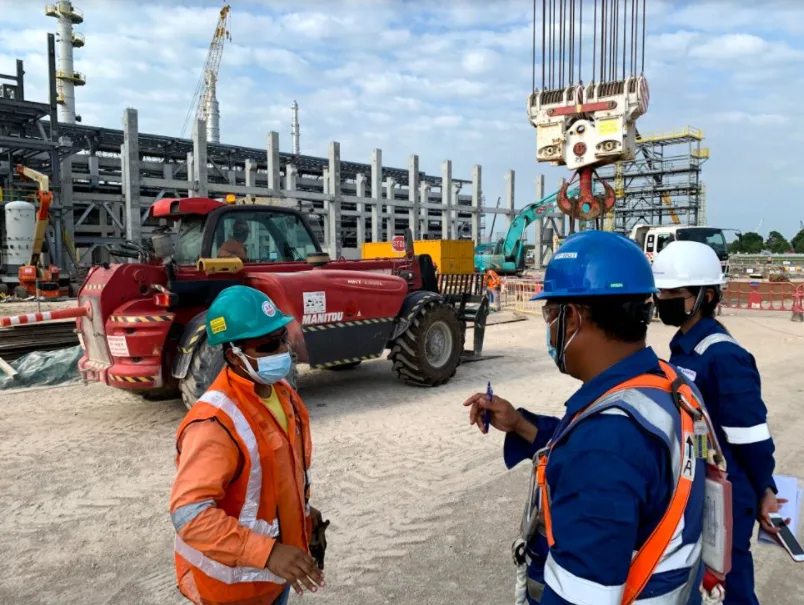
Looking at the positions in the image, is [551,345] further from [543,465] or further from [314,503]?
[314,503]

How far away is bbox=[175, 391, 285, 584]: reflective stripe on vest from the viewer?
192cm

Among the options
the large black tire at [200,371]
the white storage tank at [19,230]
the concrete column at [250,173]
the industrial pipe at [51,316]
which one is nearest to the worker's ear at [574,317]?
the large black tire at [200,371]

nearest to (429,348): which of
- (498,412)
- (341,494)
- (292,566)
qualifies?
(341,494)

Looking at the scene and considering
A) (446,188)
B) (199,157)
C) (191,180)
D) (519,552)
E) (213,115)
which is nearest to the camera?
(519,552)

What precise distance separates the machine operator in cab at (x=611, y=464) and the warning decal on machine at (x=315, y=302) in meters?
5.05

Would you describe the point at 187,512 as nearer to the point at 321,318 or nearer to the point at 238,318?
the point at 238,318

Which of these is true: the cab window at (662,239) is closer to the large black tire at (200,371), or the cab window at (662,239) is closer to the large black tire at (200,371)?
the large black tire at (200,371)

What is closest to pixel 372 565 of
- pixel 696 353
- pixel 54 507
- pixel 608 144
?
pixel 696 353

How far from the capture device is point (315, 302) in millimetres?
6609

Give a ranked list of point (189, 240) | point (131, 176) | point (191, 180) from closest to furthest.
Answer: point (189, 240), point (131, 176), point (191, 180)

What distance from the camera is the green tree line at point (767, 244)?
59750 mm

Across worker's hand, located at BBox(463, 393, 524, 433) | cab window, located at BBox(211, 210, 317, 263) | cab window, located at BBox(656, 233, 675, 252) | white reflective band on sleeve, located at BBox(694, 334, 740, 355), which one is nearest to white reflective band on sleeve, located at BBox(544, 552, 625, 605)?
worker's hand, located at BBox(463, 393, 524, 433)

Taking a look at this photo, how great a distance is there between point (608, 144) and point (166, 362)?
6543 mm

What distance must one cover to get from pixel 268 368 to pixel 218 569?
0.70 m
